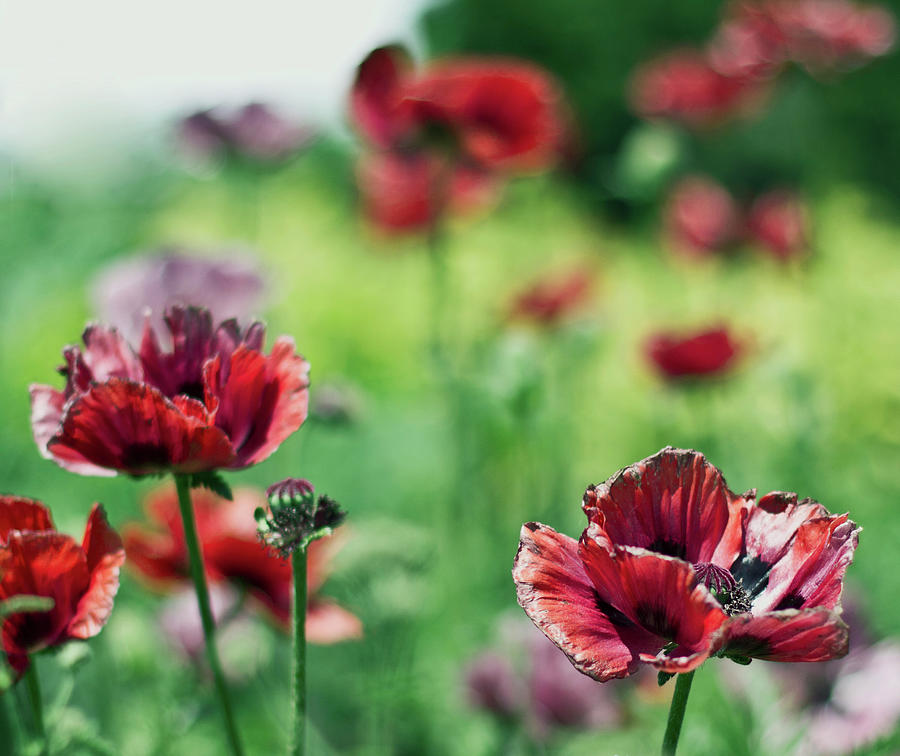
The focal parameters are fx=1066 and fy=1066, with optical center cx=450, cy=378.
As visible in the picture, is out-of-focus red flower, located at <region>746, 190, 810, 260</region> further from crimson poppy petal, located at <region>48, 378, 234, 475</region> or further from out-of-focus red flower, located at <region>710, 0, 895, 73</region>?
crimson poppy petal, located at <region>48, 378, 234, 475</region>

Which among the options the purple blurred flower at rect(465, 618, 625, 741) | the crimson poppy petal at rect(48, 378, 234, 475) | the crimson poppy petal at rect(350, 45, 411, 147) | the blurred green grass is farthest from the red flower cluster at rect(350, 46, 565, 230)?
the crimson poppy petal at rect(48, 378, 234, 475)

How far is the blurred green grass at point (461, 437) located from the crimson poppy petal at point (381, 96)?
29cm

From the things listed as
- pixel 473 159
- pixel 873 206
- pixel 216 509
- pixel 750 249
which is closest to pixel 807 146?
pixel 873 206

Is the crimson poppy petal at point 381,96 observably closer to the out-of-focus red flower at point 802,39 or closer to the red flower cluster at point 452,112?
the red flower cluster at point 452,112

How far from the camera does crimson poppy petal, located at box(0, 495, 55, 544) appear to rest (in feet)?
2.00

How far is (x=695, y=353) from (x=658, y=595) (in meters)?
1.42

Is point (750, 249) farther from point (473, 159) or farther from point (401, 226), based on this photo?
point (473, 159)

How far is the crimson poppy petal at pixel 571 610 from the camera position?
0.53 metres

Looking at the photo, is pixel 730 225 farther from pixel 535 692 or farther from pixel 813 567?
pixel 813 567

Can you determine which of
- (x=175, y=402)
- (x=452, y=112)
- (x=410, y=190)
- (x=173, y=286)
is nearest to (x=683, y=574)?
(x=175, y=402)

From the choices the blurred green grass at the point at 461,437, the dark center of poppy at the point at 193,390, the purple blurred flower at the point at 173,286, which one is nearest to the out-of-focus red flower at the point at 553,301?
the blurred green grass at the point at 461,437

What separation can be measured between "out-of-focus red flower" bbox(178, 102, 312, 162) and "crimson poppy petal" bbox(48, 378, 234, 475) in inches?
63.6

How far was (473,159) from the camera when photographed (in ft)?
5.71

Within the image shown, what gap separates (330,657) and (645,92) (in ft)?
5.87
